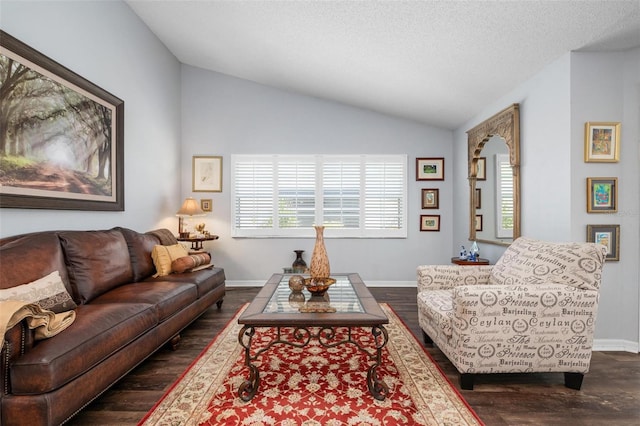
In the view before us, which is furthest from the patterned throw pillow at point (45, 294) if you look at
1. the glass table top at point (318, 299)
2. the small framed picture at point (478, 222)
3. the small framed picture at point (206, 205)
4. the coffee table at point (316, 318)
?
the small framed picture at point (478, 222)

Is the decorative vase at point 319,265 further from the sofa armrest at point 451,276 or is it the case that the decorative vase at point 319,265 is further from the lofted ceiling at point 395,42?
the lofted ceiling at point 395,42

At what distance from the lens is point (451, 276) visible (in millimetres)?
2805

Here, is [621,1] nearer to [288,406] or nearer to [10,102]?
[288,406]

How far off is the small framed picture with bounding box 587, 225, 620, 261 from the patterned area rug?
66.5 inches

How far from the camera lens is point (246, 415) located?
69.6 inches

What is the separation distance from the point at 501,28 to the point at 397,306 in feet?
10.0

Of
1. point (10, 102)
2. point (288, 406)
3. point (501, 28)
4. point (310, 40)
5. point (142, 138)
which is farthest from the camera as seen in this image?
point (142, 138)

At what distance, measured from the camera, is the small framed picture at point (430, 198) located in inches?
196

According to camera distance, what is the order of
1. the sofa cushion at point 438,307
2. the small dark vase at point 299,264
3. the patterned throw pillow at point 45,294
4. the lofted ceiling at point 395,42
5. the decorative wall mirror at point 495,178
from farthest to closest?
the small dark vase at point 299,264, the decorative wall mirror at point 495,178, the lofted ceiling at point 395,42, the sofa cushion at point 438,307, the patterned throw pillow at point 45,294

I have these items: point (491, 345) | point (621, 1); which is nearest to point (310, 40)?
point (621, 1)

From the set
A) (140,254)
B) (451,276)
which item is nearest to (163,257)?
(140,254)

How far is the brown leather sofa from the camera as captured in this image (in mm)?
1445

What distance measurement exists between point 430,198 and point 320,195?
5.83 feet

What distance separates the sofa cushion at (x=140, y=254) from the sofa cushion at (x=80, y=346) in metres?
0.92
